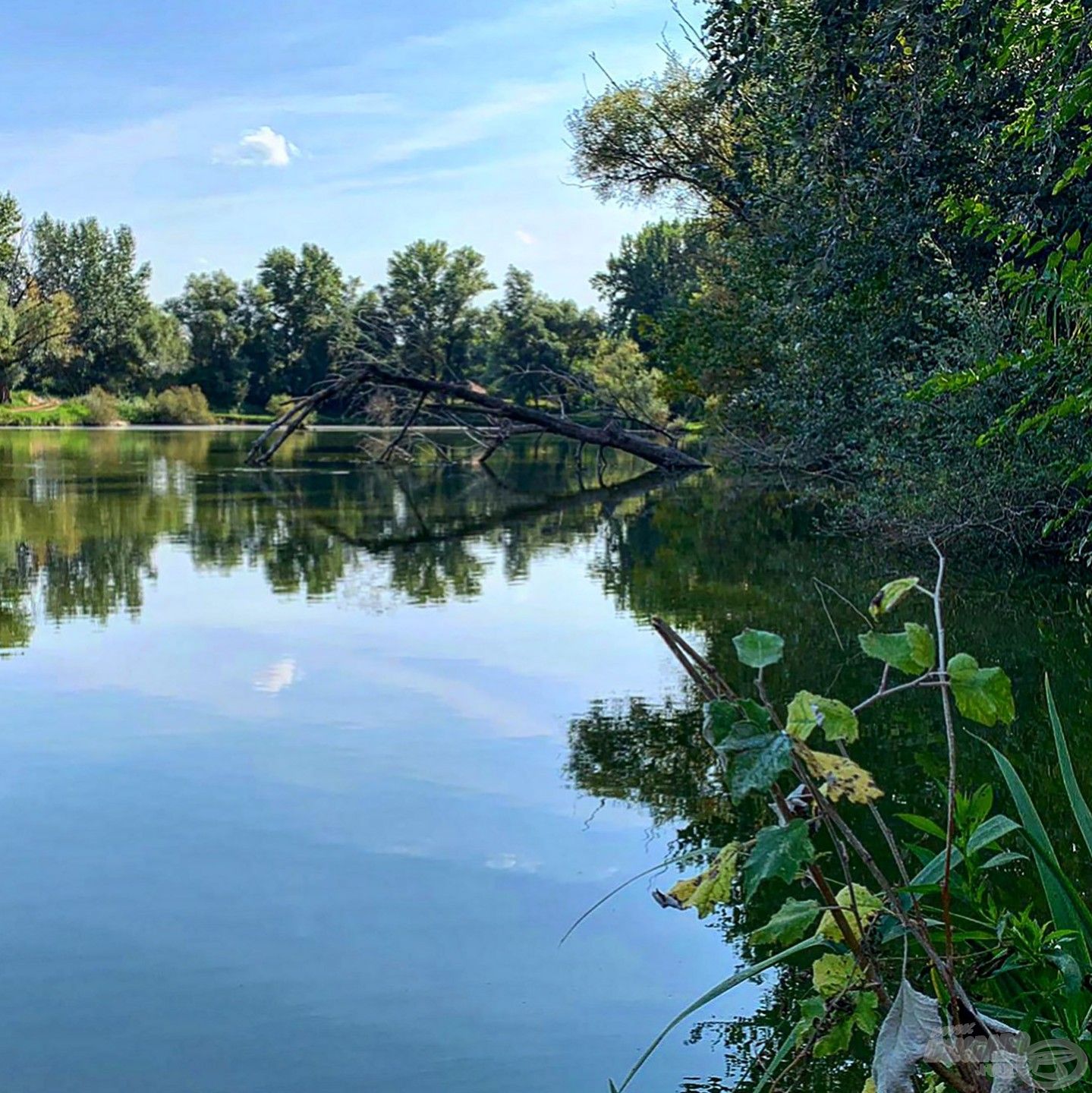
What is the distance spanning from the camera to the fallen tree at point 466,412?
19969 millimetres

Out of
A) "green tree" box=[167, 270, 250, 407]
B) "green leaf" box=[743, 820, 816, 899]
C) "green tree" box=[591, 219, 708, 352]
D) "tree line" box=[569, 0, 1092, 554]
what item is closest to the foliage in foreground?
"green leaf" box=[743, 820, 816, 899]

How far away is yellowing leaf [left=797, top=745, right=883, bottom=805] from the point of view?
162 centimetres

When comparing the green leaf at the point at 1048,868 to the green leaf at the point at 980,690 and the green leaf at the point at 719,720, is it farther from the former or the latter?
the green leaf at the point at 719,720

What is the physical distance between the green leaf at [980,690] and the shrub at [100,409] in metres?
58.2

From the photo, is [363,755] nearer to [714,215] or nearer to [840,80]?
[840,80]

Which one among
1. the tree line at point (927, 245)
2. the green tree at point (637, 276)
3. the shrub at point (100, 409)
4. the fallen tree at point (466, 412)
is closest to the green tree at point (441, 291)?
the green tree at point (637, 276)

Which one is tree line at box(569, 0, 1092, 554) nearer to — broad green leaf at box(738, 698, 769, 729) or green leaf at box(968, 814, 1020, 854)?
green leaf at box(968, 814, 1020, 854)

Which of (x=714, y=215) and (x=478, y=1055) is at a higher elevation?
(x=714, y=215)

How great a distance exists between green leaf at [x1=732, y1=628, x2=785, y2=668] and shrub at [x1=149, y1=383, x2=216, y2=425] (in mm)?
59893

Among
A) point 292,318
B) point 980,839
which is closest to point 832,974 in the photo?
point 980,839

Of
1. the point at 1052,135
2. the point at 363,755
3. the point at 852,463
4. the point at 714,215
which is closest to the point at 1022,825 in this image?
the point at 363,755

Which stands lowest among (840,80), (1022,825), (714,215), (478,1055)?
(478,1055)

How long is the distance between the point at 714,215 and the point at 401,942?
24.5 m

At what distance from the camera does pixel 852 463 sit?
12578 millimetres
